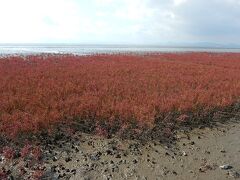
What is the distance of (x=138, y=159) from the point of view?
8.73 m

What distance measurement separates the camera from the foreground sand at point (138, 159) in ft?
26.3

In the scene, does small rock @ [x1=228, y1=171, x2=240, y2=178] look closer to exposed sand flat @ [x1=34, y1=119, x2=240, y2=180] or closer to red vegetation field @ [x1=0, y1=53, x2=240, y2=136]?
exposed sand flat @ [x1=34, y1=119, x2=240, y2=180]

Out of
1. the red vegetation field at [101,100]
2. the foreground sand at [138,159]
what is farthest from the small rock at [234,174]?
the red vegetation field at [101,100]

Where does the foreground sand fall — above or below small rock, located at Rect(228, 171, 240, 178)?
above

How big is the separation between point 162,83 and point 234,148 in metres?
8.17

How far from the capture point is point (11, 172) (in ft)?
25.4

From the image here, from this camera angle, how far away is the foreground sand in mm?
8016

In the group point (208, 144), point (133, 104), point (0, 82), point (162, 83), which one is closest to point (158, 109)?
point (133, 104)

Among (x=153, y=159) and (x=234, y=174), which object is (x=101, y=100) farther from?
(x=234, y=174)

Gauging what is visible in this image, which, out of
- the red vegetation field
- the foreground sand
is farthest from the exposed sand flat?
the red vegetation field

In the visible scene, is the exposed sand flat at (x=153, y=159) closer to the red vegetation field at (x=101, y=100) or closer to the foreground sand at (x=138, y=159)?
the foreground sand at (x=138, y=159)

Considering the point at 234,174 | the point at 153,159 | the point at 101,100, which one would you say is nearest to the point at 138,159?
the point at 153,159

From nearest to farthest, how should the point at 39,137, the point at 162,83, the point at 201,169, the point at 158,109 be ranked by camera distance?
the point at 201,169 < the point at 39,137 < the point at 158,109 < the point at 162,83

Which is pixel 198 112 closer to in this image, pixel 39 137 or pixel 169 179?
pixel 169 179
